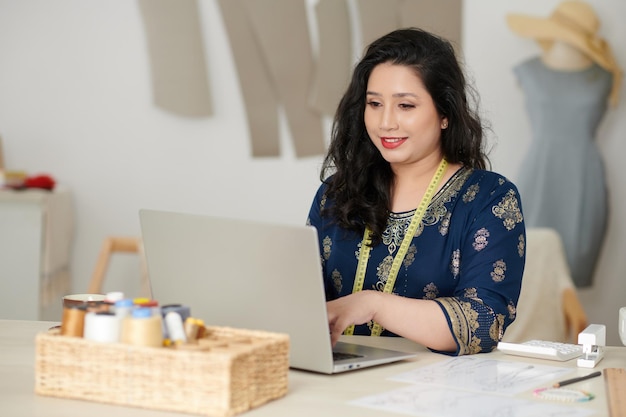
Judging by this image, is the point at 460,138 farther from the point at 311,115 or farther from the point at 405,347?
the point at 311,115

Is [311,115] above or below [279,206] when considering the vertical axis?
above

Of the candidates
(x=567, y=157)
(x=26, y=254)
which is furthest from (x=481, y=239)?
(x=26, y=254)

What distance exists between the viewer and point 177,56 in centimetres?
449

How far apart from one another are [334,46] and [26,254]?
1693mm

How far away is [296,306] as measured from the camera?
5.23 feet

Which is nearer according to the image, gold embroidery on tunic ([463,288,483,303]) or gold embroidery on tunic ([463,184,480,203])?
gold embroidery on tunic ([463,288,483,303])

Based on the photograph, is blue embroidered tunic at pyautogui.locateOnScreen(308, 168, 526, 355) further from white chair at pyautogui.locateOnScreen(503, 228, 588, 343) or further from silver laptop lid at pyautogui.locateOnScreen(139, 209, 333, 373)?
white chair at pyautogui.locateOnScreen(503, 228, 588, 343)

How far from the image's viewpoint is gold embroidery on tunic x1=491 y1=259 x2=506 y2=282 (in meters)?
2.04

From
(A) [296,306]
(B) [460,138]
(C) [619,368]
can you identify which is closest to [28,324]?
(A) [296,306]

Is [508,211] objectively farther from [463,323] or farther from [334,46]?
[334,46]

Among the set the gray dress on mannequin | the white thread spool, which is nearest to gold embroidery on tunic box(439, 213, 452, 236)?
the white thread spool

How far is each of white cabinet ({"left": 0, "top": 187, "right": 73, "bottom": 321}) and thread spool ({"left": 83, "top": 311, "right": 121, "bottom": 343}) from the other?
277cm

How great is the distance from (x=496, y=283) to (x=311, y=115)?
2486mm

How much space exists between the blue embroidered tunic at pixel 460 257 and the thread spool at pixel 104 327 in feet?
2.49
